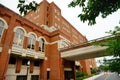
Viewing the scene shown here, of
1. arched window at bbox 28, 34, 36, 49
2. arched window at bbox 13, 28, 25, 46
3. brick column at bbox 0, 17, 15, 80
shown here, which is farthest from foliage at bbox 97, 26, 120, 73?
arched window at bbox 28, 34, 36, 49

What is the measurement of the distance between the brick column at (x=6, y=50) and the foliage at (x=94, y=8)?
12.4 m

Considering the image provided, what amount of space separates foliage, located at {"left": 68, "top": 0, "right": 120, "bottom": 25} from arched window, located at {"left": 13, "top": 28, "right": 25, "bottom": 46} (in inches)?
537

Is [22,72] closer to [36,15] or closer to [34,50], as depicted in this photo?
[34,50]

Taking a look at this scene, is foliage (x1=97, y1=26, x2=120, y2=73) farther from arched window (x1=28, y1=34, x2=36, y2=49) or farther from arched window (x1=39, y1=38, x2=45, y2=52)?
arched window (x1=39, y1=38, x2=45, y2=52)

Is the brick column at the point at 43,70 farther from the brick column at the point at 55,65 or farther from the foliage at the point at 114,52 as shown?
the foliage at the point at 114,52

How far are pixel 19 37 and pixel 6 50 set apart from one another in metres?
3.36

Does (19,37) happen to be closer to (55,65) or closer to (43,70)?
(43,70)

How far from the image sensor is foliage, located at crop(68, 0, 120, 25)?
3.79 m

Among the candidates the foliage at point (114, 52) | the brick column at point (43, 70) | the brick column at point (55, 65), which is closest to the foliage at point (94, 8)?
the foliage at point (114, 52)

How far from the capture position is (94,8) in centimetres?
404

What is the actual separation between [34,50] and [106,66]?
1527 cm

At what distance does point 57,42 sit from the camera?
2066 cm

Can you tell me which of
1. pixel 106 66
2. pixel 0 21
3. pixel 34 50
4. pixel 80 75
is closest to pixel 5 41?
pixel 0 21

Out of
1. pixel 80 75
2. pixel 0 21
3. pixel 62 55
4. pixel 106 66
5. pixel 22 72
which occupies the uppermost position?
pixel 0 21
